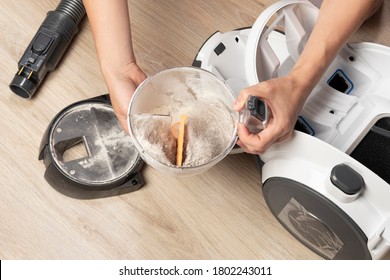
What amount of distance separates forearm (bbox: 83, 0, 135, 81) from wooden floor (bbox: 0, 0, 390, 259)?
20cm

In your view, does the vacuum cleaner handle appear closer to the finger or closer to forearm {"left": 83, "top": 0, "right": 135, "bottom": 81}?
the finger

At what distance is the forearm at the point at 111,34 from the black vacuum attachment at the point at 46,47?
0.19 m

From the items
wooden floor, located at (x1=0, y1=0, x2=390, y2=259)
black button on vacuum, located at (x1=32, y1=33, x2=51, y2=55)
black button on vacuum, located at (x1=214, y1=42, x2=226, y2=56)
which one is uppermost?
black button on vacuum, located at (x1=214, y1=42, x2=226, y2=56)

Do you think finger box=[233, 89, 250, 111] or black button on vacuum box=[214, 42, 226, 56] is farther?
black button on vacuum box=[214, 42, 226, 56]

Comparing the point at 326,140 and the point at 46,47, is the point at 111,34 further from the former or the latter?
the point at 326,140

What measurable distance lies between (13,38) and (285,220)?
1.72 ft

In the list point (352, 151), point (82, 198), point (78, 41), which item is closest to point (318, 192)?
point (352, 151)

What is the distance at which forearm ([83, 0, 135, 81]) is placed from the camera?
2.27ft

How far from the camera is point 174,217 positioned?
843 millimetres

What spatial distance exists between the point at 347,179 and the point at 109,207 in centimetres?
37

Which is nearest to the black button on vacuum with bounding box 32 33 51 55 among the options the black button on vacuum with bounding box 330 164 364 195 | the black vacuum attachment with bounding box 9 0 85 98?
the black vacuum attachment with bounding box 9 0 85 98

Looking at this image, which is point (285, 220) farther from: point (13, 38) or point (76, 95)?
point (13, 38)

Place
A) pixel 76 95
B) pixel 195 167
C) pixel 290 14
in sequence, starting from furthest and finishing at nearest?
pixel 76 95 → pixel 290 14 → pixel 195 167

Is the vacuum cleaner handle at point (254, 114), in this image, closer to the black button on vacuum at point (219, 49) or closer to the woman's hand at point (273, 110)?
the woman's hand at point (273, 110)
